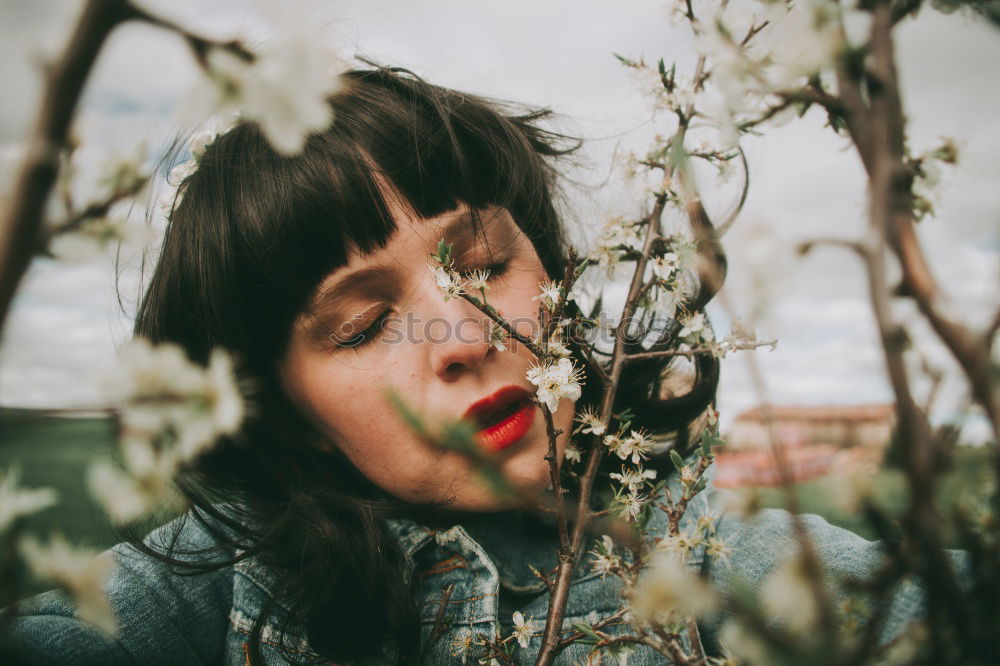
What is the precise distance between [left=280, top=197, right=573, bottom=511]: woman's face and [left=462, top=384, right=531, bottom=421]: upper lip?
0.5 inches

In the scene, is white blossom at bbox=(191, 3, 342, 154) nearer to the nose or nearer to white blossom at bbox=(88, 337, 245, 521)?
white blossom at bbox=(88, 337, 245, 521)

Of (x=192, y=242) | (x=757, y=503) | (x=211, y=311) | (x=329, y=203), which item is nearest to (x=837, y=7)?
(x=757, y=503)

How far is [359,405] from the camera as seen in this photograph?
129 centimetres

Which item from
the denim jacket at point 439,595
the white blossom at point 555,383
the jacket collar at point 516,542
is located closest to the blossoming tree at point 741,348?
the white blossom at point 555,383

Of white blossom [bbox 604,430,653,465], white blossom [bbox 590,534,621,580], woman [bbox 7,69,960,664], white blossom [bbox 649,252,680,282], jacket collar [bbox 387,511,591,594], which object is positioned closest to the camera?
white blossom [bbox 590,534,621,580]

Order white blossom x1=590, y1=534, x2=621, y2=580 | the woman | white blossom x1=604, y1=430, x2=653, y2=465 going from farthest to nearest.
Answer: the woman → white blossom x1=604, y1=430, x2=653, y2=465 → white blossom x1=590, y1=534, x2=621, y2=580

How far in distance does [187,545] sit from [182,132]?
1.27 meters

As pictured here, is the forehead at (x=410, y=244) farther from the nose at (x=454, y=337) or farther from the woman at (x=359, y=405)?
the nose at (x=454, y=337)

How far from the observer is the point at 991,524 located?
39cm

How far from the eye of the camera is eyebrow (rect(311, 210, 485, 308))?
125 cm

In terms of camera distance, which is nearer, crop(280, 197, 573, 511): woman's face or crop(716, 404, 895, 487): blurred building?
crop(716, 404, 895, 487): blurred building

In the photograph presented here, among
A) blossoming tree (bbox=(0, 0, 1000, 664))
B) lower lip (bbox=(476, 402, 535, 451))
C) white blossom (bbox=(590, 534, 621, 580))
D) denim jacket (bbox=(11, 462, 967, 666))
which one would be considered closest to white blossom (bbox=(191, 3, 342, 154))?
blossoming tree (bbox=(0, 0, 1000, 664))

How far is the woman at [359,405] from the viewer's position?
1248 mm

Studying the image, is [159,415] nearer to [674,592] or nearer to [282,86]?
[282,86]
